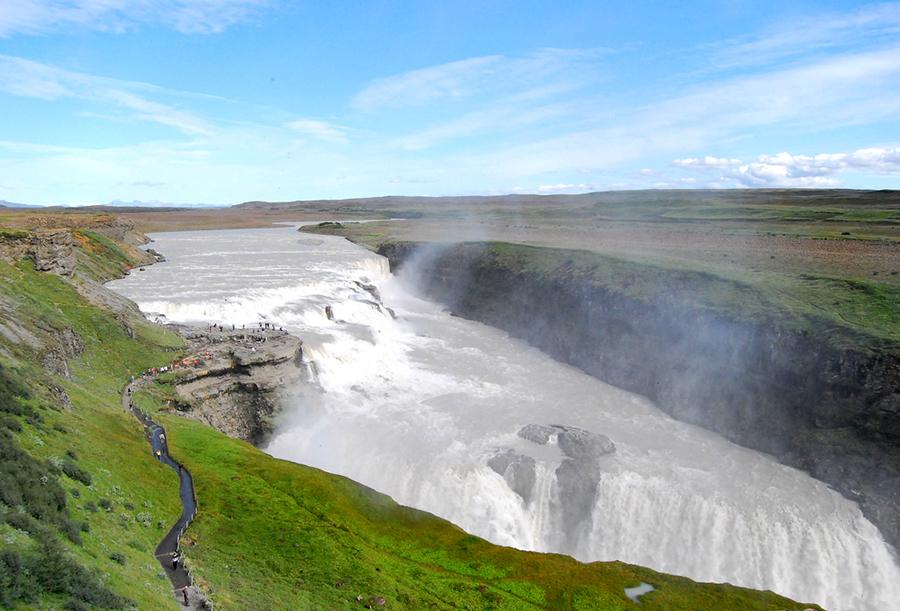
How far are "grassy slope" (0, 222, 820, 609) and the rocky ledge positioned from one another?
15.1 feet

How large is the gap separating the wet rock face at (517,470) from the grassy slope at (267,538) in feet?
26.4

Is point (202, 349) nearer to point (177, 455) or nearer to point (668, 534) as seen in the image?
point (177, 455)

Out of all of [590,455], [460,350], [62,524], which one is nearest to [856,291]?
[590,455]

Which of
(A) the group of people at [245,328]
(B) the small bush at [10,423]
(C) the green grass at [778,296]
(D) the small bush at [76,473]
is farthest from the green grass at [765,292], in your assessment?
(B) the small bush at [10,423]

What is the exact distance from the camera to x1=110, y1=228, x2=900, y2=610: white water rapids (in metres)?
32.1

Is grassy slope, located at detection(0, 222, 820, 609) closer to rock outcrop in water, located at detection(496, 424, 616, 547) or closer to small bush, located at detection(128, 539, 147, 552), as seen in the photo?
small bush, located at detection(128, 539, 147, 552)

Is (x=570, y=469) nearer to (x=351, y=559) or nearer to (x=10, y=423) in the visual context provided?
(x=351, y=559)

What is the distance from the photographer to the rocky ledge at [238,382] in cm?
3978

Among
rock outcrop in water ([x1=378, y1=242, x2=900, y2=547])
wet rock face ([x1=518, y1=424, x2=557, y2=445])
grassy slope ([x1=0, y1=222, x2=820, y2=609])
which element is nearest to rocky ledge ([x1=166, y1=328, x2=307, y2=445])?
grassy slope ([x1=0, y1=222, x2=820, y2=609])

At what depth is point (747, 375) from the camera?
46312mm

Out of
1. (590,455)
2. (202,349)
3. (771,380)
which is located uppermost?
(202,349)

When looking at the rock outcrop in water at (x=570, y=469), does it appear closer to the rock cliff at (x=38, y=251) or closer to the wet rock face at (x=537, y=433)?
the wet rock face at (x=537, y=433)

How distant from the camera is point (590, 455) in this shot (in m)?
38.9

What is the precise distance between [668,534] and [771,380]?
1801 centimetres
